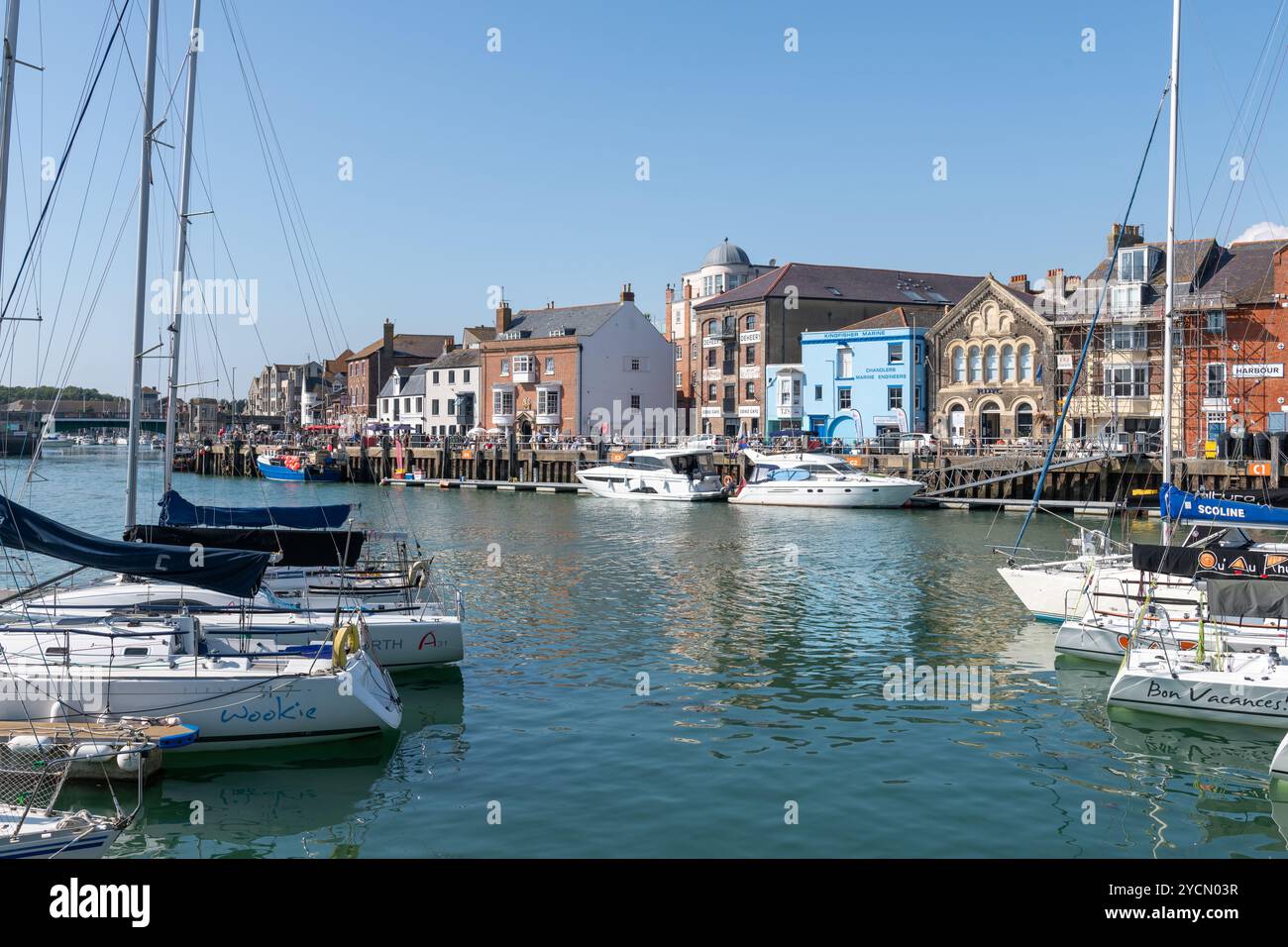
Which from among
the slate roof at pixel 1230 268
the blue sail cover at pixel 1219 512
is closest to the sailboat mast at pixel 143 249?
the blue sail cover at pixel 1219 512

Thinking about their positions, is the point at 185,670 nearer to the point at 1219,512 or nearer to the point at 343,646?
the point at 343,646

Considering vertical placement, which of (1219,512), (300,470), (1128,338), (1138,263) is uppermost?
(1138,263)

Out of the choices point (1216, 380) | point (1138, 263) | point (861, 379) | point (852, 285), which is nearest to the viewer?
point (1216, 380)

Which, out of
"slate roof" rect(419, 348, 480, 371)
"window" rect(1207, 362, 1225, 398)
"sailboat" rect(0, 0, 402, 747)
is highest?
"slate roof" rect(419, 348, 480, 371)

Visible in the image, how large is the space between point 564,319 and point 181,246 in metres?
68.5

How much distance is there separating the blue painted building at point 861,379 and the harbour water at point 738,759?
4783 cm

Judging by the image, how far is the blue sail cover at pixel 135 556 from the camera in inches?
674

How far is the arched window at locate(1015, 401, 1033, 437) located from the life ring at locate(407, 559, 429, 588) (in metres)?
55.0

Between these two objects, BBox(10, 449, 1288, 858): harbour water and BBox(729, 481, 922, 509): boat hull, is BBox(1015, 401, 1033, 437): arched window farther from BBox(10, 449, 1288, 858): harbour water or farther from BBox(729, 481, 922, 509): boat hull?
BBox(10, 449, 1288, 858): harbour water

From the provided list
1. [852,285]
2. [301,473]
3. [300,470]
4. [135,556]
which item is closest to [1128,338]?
[852,285]

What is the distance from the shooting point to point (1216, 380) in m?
59.8

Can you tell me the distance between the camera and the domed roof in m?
105

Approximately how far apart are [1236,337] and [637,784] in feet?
181

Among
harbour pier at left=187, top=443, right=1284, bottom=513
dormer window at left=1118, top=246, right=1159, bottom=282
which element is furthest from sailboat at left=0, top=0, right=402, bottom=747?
dormer window at left=1118, top=246, right=1159, bottom=282
